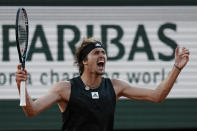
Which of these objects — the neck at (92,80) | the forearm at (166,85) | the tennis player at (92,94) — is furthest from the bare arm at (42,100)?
the forearm at (166,85)

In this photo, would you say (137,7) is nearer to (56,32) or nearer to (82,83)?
(56,32)

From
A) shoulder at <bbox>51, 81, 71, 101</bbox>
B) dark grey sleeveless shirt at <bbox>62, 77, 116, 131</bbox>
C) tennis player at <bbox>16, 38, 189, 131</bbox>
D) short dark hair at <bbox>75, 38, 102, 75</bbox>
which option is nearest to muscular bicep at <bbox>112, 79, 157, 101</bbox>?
tennis player at <bbox>16, 38, 189, 131</bbox>

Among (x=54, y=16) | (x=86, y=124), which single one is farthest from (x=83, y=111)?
(x=54, y=16)

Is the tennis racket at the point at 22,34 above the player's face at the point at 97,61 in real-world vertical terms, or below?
above

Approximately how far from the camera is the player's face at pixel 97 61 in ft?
17.9

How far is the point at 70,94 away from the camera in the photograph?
5422 millimetres

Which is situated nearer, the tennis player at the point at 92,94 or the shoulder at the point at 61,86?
the tennis player at the point at 92,94

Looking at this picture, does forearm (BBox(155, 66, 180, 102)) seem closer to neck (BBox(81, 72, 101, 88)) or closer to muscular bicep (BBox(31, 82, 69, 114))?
neck (BBox(81, 72, 101, 88))

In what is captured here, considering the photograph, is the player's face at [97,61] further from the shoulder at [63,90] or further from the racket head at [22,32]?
the racket head at [22,32]

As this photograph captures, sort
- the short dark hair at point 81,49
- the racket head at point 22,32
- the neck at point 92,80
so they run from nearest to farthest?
1. the racket head at point 22,32
2. the neck at point 92,80
3. the short dark hair at point 81,49

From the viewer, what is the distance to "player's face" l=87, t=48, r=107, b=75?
546 cm

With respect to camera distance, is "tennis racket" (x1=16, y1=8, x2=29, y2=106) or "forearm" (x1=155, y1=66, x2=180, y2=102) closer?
"tennis racket" (x1=16, y1=8, x2=29, y2=106)

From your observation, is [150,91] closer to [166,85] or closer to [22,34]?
[166,85]

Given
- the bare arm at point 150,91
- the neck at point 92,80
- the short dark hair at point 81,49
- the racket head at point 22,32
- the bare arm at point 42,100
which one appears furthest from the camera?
the short dark hair at point 81,49
